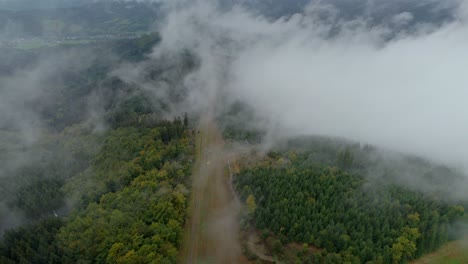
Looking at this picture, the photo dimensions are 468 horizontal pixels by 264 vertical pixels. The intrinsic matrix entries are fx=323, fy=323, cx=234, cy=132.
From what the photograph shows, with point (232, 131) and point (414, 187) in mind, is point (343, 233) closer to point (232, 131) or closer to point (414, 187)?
point (414, 187)

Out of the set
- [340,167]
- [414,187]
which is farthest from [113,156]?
[414,187]

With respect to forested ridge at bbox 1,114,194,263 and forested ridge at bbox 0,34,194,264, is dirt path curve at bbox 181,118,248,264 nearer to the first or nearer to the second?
forested ridge at bbox 0,34,194,264

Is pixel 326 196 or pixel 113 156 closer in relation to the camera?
pixel 326 196

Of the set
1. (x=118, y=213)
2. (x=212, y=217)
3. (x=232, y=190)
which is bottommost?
→ (x=212, y=217)

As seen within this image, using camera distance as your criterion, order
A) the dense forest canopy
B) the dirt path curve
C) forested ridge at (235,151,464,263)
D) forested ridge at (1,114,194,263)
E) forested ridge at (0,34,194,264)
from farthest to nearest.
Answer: the dirt path curve, forested ridge at (235,151,464,263), the dense forest canopy, forested ridge at (0,34,194,264), forested ridge at (1,114,194,263)

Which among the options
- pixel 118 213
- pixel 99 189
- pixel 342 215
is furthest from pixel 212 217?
pixel 342 215

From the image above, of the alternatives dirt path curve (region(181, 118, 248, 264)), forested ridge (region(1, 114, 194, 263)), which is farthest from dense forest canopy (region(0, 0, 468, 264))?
dirt path curve (region(181, 118, 248, 264))

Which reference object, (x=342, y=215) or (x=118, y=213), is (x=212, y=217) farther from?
(x=342, y=215)
